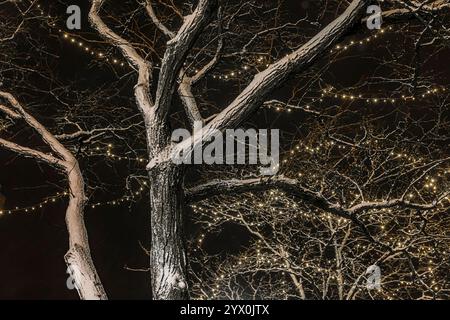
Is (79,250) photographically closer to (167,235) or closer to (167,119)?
(167,235)

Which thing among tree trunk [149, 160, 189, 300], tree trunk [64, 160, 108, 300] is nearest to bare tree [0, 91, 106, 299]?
tree trunk [64, 160, 108, 300]

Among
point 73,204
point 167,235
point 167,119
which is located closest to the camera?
point 167,235

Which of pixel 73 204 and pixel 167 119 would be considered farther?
pixel 73 204

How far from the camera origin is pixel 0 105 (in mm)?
5930

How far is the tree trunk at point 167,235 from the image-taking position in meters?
4.07

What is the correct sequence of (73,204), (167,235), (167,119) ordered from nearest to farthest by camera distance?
(167,235)
(167,119)
(73,204)

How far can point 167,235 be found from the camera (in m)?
4.18

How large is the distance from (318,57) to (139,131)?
11.6 ft

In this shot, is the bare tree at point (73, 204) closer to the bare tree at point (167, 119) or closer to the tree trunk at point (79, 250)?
the tree trunk at point (79, 250)

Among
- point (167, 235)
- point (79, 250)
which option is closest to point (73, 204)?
point (79, 250)

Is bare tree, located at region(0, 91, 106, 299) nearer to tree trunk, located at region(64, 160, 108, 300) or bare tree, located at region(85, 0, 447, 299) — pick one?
tree trunk, located at region(64, 160, 108, 300)

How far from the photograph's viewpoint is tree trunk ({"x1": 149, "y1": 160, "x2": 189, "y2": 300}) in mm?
4066
